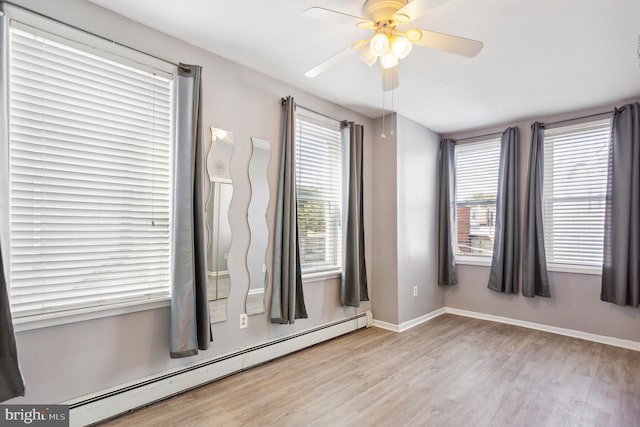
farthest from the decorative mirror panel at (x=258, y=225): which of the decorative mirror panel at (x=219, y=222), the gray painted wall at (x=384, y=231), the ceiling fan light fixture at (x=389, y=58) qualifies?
the gray painted wall at (x=384, y=231)

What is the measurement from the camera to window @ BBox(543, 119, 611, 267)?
368 centimetres

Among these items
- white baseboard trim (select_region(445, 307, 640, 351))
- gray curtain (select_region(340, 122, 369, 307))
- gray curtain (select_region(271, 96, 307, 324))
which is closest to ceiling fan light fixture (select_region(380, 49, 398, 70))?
gray curtain (select_region(271, 96, 307, 324))

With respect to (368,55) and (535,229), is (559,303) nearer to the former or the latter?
(535,229)

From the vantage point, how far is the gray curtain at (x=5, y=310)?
64.7 inches

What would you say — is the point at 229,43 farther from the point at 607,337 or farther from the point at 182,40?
the point at 607,337

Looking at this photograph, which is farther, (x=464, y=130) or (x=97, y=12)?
(x=464, y=130)

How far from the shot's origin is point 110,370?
2100 millimetres

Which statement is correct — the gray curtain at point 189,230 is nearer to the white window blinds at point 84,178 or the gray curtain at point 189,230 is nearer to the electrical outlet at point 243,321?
the white window blinds at point 84,178

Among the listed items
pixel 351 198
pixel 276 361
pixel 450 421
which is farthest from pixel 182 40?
pixel 450 421

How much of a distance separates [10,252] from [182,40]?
1.74 meters

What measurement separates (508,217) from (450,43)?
116 inches

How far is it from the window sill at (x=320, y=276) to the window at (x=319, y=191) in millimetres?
39

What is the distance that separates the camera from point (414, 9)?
1.66 metres

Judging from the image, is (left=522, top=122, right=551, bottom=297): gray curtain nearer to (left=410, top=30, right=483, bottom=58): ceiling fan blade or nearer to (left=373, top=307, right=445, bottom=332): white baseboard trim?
(left=373, top=307, right=445, bottom=332): white baseboard trim
